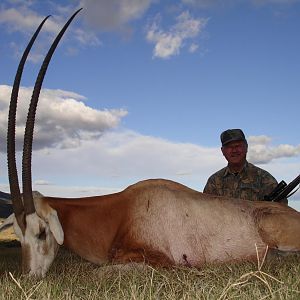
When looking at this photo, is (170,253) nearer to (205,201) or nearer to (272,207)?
(205,201)

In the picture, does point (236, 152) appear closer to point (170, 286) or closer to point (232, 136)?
point (232, 136)

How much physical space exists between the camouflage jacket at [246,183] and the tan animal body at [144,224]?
102 inches

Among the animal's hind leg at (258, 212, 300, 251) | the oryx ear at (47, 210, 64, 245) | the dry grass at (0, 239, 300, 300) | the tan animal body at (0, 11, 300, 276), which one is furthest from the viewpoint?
the animal's hind leg at (258, 212, 300, 251)

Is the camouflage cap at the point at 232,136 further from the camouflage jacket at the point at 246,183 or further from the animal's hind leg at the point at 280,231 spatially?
the animal's hind leg at the point at 280,231

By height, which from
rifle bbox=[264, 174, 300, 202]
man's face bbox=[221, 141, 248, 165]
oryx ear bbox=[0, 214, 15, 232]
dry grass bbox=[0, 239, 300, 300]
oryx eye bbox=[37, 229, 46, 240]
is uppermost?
man's face bbox=[221, 141, 248, 165]

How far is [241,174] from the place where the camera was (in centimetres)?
930

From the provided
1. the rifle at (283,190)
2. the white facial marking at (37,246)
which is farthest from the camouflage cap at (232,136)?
the white facial marking at (37,246)

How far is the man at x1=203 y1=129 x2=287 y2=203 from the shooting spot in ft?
29.9

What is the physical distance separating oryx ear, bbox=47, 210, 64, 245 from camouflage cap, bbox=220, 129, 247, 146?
4.35 meters

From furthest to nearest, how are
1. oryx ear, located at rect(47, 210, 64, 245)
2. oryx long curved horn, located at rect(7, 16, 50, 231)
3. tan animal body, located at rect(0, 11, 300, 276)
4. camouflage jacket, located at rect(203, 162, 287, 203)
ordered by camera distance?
camouflage jacket, located at rect(203, 162, 287, 203)
oryx long curved horn, located at rect(7, 16, 50, 231)
tan animal body, located at rect(0, 11, 300, 276)
oryx ear, located at rect(47, 210, 64, 245)

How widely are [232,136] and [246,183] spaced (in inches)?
35.7

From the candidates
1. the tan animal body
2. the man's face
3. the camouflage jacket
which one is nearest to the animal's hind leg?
the tan animal body

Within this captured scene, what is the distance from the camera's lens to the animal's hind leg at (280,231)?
237 inches

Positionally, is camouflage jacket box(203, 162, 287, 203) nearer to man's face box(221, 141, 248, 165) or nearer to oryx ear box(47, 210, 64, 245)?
man's face box(221, 141, 248, 165)
